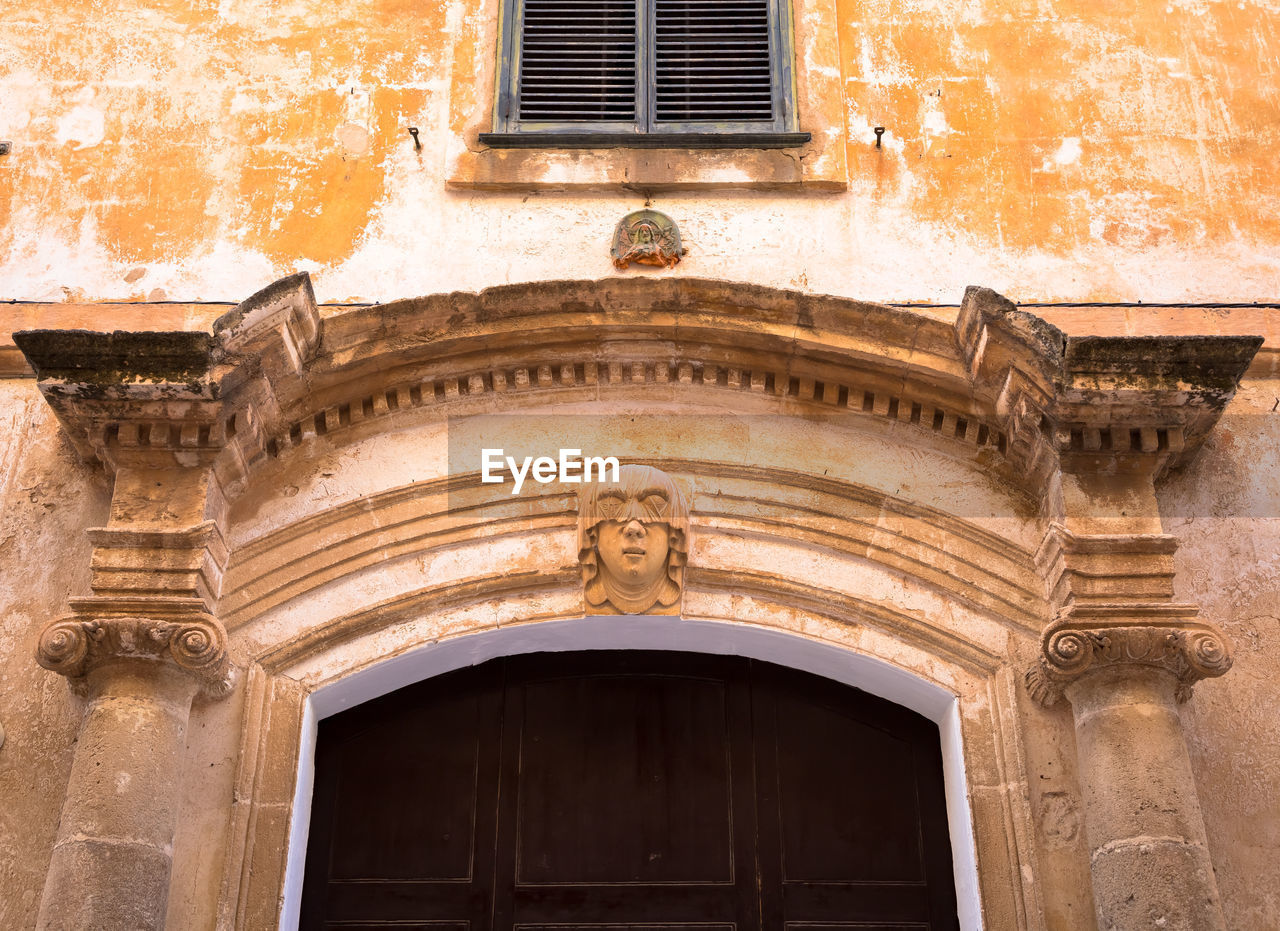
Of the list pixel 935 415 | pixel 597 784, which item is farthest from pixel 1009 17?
pixel 597 784

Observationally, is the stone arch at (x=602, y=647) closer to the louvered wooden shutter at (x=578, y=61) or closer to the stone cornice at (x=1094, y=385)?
the stone cornice at (x=1094, y=385)

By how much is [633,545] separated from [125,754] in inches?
77.2

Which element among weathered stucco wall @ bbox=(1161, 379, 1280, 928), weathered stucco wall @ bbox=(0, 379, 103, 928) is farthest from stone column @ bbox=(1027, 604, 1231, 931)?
weathered stucco wall @ bbox=(0, 379, 103, 928)

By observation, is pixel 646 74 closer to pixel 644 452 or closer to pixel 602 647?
pixel 644 452

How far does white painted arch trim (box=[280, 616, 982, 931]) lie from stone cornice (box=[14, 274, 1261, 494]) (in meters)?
0.95

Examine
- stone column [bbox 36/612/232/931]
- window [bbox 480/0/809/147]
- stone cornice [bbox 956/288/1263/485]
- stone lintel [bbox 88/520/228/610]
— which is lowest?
stone column [bbox 36/612/232/931]

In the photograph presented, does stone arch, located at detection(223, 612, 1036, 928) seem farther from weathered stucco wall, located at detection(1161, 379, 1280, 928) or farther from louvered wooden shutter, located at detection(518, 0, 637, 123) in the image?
louvered wooden shutter, located at detection(518, 0, 637, 123)

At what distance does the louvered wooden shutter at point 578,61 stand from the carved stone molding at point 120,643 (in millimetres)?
2968

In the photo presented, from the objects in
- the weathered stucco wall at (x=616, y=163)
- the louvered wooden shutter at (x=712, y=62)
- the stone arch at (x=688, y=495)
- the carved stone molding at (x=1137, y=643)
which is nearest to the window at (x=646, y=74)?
the louvered wooden shutter at (x=712, y=62)

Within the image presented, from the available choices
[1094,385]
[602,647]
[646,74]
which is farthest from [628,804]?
[646,74]

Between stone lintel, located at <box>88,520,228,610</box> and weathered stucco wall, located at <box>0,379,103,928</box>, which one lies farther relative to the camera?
stone lintel, located at <box>88,520,228,610</box>

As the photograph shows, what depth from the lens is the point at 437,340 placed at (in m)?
6.18

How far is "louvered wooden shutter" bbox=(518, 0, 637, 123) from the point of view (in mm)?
7234

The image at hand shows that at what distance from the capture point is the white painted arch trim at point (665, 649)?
5.73 m
